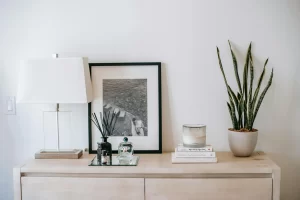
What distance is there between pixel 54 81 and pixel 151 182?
772 mm

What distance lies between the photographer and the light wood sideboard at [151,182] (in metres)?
1.81

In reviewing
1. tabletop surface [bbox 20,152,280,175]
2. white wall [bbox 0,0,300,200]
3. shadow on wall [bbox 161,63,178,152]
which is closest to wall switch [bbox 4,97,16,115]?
white wall [bbox 0,0,300,200]

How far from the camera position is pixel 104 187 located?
6.05 ft

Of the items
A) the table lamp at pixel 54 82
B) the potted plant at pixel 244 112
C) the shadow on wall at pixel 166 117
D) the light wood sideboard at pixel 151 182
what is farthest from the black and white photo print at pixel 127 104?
the potted plant at pixel 244 112

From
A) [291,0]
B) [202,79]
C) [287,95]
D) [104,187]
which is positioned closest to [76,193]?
[104,187]

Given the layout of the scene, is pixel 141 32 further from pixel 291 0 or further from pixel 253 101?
pixel 291 0

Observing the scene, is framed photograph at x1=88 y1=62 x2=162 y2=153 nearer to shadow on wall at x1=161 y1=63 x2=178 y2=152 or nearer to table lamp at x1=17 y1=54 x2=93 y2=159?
shadow on wall at x1=161 y1=63 x2=178 y2=152

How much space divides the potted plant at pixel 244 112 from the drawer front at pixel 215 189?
0.78 feet

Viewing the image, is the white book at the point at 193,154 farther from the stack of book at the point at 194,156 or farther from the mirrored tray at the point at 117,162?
the mirrored tray at the point at 117,162

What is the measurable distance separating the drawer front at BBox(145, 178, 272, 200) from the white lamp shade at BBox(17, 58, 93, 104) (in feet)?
2.19

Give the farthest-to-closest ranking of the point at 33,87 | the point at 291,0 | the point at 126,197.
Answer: the point at 291,0, the point at 33,87, the point at 126,197

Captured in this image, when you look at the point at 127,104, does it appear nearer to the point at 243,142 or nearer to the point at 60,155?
the point at 60,155

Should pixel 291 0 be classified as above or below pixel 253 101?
above

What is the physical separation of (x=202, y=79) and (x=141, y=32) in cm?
48
